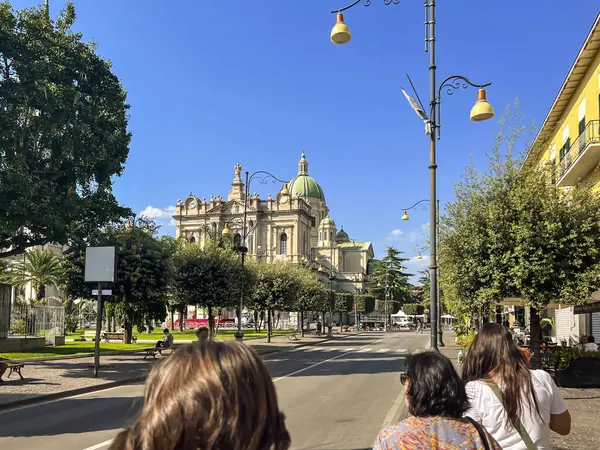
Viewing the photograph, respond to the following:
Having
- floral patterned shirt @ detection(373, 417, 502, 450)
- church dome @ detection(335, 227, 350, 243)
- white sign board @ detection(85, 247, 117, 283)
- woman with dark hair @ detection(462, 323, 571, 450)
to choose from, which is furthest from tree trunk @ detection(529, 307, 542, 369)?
church dome @ detection(335, 227, 350, 243)

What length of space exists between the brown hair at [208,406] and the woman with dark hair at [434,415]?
999 mm

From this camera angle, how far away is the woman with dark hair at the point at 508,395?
3242 mm

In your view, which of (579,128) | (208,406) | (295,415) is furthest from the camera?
(579,128)

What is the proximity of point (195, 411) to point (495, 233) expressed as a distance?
1325 centimetres

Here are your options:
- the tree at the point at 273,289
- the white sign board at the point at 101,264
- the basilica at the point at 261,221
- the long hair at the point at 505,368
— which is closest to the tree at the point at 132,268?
the white sign board at the point at 101,264

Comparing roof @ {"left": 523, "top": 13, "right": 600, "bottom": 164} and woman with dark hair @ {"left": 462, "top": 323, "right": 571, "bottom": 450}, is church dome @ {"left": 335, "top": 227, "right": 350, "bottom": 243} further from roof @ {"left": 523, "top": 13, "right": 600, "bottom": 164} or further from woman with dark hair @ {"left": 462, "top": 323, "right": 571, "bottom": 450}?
woman with dark hair @ {"left": 462, "top": 323, "right": 571, "bottom": 450}

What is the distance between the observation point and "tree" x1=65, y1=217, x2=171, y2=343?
84.8 ft

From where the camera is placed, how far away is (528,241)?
1334cm

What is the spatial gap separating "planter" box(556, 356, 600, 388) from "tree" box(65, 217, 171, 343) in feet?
60.6

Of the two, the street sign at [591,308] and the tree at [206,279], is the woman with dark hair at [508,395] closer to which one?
the street sign at [591,308]

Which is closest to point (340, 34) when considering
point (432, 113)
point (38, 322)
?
point (432, 113)

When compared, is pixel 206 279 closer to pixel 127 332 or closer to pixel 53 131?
pixel 127 332

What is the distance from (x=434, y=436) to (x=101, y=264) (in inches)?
659

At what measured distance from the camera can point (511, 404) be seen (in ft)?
10.9
